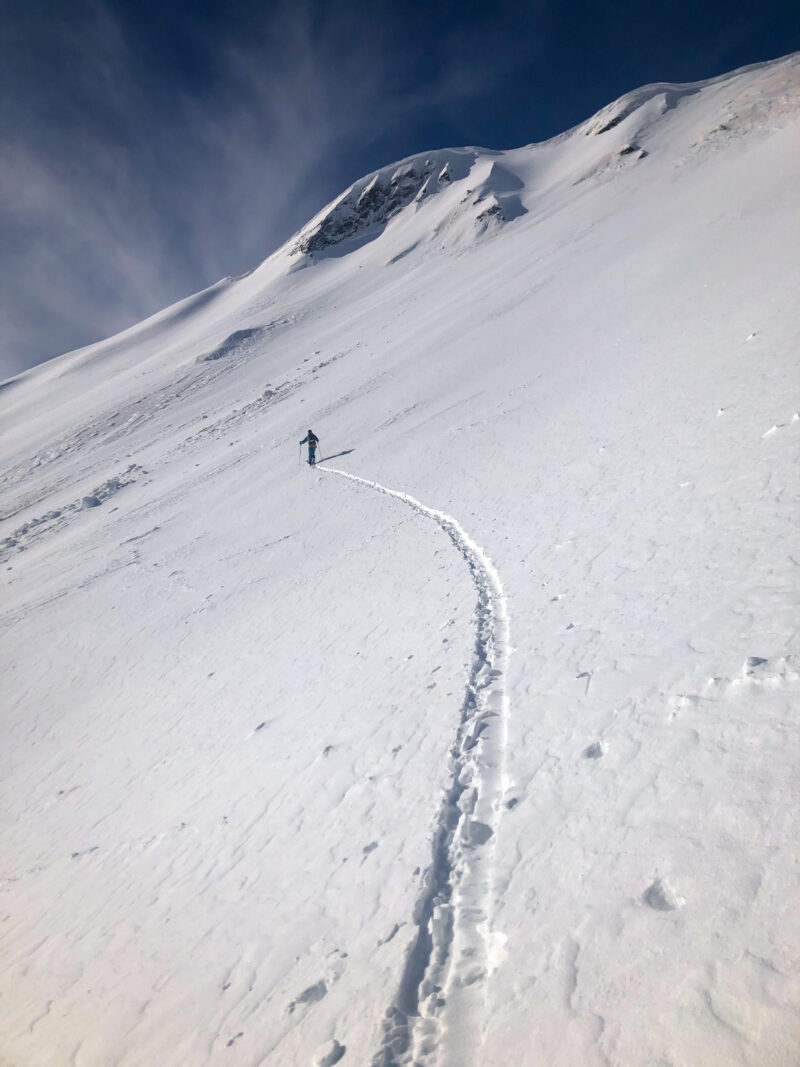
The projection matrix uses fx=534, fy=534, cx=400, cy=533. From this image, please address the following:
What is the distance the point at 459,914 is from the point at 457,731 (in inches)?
79.1

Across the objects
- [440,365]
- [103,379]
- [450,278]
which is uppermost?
[103,379]

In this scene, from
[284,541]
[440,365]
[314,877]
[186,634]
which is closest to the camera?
[314,877]

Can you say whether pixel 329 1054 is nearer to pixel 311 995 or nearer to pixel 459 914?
pixel 311 995

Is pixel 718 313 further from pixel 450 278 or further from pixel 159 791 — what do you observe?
pixel 450 278

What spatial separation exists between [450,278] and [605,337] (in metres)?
28.0

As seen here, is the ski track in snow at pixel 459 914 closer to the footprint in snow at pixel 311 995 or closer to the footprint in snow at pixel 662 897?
the footprint in snow at pixel 311 995

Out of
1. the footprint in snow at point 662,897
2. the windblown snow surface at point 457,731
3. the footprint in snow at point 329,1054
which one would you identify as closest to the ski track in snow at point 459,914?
the windblown snow surface at point 457,731

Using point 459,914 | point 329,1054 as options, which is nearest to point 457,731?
point 459,914

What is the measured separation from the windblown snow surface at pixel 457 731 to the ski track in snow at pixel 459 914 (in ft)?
0.08

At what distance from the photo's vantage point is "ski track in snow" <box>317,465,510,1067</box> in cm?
339

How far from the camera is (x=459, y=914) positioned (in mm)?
4062

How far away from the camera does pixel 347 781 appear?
5961 mm

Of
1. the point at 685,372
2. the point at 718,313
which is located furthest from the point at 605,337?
the point at 685,372

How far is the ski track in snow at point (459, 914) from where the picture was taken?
3391 millimetres
